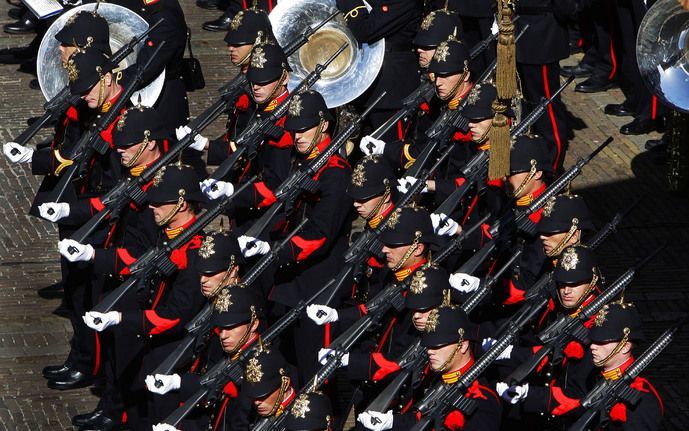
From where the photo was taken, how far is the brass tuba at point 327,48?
14203 millimetres

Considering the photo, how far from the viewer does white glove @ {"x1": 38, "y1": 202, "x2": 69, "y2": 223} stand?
12.4m

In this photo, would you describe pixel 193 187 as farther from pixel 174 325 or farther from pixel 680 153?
pixel 680 153

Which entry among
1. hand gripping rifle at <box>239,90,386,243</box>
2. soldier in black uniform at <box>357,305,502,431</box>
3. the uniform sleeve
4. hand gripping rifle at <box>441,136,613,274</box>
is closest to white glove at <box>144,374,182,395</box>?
the uniform sleeve

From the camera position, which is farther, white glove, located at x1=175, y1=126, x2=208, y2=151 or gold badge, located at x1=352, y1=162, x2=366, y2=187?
white glove, located at x1=175, y1=126, x2=208, y2=151

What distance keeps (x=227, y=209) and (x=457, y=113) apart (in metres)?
1.94

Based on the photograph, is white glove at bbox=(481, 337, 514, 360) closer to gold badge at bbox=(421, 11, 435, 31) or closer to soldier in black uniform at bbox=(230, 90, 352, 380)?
soldier in black uniform at bbox=(230, 90, 352, 380)

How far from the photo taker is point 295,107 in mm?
11969

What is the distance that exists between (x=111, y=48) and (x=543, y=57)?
12.6 ft

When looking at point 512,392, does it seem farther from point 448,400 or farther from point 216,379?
point 216,379

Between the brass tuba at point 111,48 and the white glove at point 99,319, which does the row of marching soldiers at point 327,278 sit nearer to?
the white glove at point 99,319

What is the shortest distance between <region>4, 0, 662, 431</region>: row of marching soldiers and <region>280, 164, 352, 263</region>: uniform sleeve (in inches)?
0.5

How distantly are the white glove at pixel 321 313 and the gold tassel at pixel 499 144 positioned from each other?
1438 millimetres

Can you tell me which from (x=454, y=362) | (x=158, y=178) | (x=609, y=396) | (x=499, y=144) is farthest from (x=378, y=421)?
(x=158, y=178)

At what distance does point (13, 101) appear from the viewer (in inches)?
722
